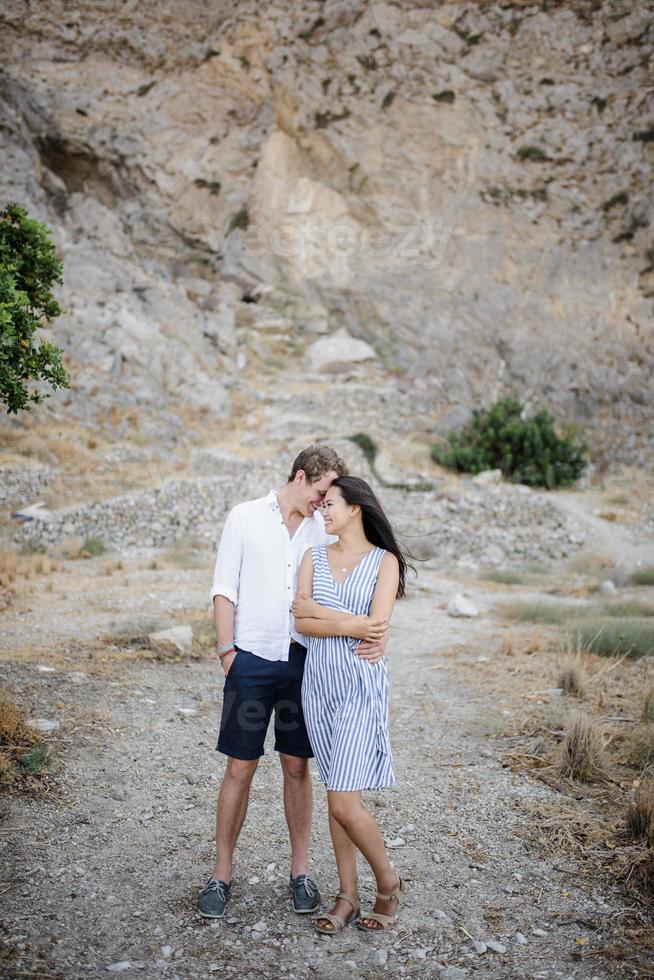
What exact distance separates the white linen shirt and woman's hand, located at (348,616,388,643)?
289 mm

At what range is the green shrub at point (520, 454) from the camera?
17.1m

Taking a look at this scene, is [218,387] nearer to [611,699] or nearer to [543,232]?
[543,232]

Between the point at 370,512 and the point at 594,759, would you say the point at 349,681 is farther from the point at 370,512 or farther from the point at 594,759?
the point at 594,759

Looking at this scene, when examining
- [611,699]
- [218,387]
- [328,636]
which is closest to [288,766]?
[328,636]

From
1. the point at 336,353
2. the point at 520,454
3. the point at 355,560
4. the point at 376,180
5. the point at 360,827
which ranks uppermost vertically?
the point at 376,180

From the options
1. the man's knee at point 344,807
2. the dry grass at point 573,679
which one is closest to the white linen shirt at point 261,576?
the man's knee at point 344,807

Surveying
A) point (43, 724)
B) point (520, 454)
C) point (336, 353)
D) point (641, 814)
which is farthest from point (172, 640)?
point (336, 353)

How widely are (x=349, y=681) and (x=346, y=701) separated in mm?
76

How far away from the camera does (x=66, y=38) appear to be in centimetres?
2077

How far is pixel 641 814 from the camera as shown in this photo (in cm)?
347

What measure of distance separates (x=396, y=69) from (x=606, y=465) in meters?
14.3

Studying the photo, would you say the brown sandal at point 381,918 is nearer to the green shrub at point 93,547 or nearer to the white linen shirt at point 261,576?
the white linen shirt at point 261,576

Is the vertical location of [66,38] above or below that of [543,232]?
above

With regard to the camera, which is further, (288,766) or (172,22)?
(172,22)
